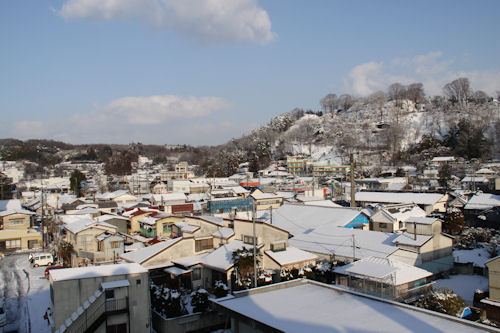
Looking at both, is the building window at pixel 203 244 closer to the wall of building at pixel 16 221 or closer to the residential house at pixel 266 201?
the residential house at pixel 266 201

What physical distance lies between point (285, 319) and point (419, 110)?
66.0 metres

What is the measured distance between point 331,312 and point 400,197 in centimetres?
1944

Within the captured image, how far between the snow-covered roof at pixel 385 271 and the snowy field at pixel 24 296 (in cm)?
688

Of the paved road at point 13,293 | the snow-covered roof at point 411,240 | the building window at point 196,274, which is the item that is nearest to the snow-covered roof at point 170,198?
the paved road at point 13,293

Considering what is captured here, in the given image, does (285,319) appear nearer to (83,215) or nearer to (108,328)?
(108,328)

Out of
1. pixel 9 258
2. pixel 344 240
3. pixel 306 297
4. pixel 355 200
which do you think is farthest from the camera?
pixel 355 200

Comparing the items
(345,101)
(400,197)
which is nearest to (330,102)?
(345,101)

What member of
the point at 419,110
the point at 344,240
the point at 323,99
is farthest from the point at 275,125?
the point at 344,240

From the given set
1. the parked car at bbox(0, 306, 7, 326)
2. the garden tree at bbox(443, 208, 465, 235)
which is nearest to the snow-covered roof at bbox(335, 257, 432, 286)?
the parked car at bbox(0, 306, 7, 326)

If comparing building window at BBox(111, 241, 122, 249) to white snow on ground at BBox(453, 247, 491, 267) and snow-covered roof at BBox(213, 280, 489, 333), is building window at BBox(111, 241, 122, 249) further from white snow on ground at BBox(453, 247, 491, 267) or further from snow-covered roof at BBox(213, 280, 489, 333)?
white snow on ground at BBox(453, 247, 491, 267)

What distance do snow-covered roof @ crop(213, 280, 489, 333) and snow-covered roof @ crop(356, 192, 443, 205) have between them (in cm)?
1757

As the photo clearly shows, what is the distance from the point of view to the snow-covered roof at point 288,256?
996cm

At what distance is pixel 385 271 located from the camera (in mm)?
8578

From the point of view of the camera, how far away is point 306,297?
5.45 metres
